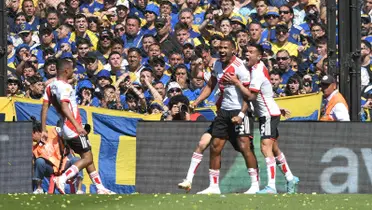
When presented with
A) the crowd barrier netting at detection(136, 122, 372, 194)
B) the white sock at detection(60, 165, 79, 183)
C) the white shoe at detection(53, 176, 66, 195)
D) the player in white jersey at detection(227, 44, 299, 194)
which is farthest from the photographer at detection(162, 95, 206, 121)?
the white shoe at detection(53, 176, 66, 195)

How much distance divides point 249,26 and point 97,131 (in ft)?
9.55

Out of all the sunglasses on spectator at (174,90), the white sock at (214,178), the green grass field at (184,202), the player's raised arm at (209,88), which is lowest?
the green grass field at (184,202)

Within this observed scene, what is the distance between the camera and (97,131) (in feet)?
42.5

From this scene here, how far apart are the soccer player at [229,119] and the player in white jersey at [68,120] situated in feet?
4.24

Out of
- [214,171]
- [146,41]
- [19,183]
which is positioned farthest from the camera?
[146,41]

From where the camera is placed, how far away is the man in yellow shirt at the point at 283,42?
1383cm

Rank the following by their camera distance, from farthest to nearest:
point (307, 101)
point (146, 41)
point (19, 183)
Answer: point (146, 41) → point (307, 101) → point (19, 183)

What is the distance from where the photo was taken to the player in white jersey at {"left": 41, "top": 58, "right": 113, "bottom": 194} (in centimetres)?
1101

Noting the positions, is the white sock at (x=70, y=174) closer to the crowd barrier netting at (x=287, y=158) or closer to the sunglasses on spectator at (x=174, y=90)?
the crowd barrier netting at (x=287, y=158)

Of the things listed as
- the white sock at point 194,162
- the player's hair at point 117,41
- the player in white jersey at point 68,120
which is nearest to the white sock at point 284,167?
the white sock at point 194,162

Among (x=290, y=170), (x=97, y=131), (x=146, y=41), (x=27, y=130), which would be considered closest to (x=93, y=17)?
(x=146, y=41)

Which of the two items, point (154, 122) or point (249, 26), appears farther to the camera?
point (249, 26)

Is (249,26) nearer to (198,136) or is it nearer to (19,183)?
(198,136)

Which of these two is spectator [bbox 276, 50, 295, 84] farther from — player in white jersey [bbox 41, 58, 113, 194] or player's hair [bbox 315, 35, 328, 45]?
player in white jersey [bbox 41, 58, 113, 194]
